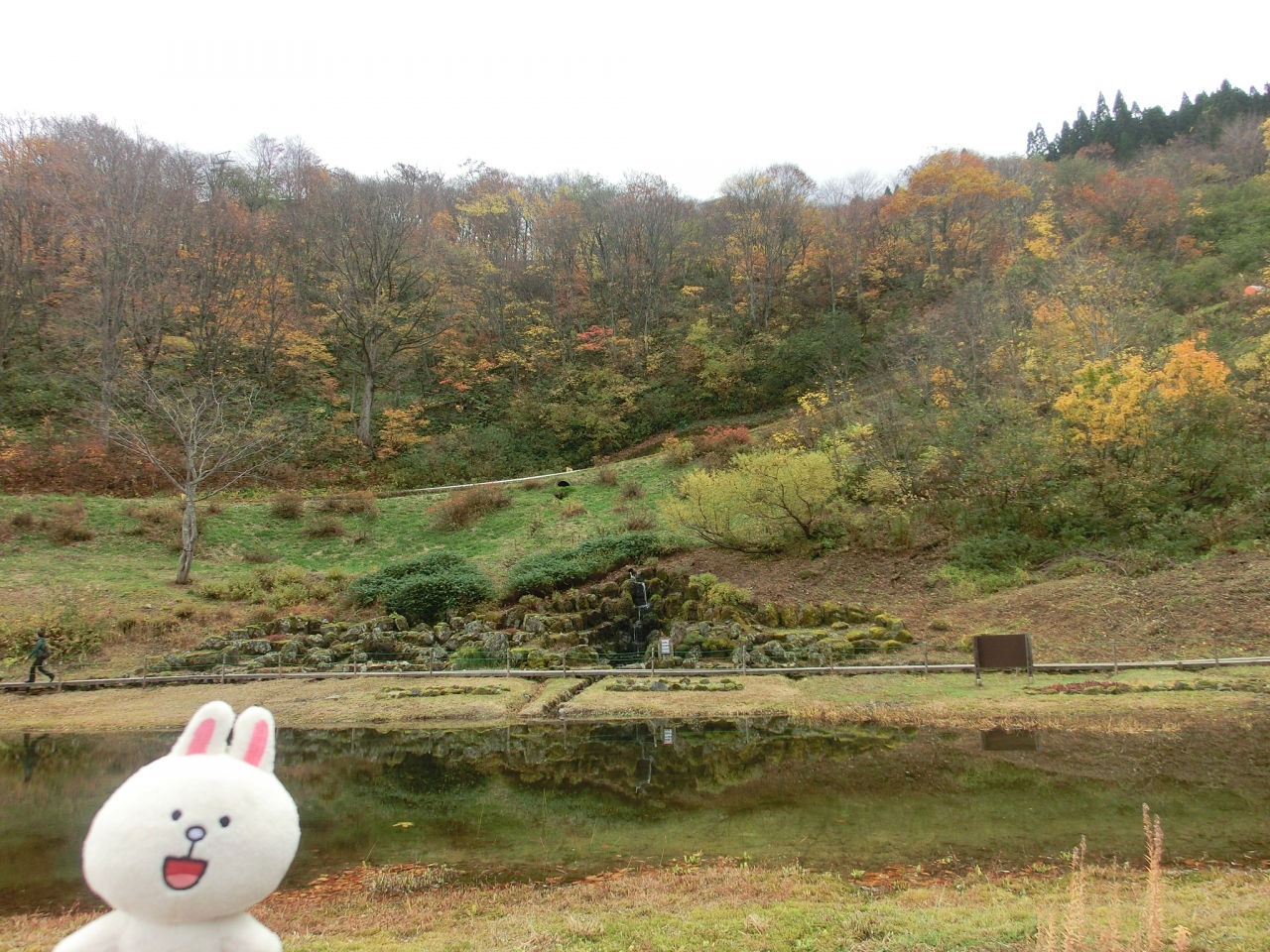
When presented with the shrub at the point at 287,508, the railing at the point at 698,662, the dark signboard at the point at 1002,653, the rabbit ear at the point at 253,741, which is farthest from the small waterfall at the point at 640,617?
the rabbit ear at the point at 253,741

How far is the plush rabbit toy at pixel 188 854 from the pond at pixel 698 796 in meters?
4.82

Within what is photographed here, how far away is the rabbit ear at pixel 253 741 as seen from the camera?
3.63m

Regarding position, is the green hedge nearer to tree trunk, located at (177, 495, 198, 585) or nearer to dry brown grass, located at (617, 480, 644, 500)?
tree trunk, located at (177, 495, 198, 585)

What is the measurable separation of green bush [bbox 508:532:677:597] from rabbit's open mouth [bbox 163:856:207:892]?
A: 21779mm

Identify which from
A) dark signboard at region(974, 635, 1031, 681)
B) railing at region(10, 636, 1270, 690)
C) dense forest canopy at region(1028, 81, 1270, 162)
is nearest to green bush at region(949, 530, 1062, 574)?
railing at region(10, 636, 1270, 690)

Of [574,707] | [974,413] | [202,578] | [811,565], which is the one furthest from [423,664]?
[974,413]

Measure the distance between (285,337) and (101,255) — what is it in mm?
9110

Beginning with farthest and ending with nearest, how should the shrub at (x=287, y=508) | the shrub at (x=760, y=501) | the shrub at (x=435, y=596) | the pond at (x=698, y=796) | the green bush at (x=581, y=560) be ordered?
the shrub at (x=287, y=508) < the shrub at (x=760, y=501) < the green bush at (x=581, y=560) < the shrub at (x=435, y=596) < the pond at (x=698, y=796)

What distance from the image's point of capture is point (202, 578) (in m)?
26.1

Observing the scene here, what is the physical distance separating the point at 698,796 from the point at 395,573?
696 inches

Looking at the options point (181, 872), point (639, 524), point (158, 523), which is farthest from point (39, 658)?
point (181, 872)

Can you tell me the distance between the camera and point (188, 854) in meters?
3.24

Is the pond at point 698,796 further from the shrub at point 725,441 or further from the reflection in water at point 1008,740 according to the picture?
the shrub at point 725,441

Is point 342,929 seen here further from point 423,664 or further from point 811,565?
point 811,565
